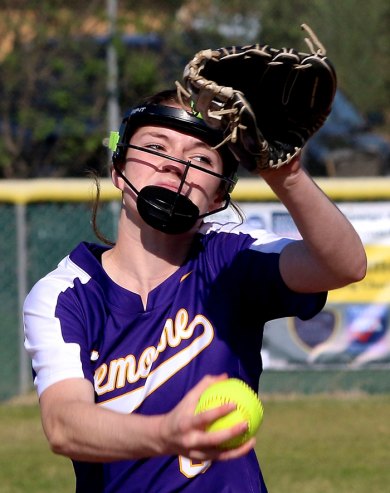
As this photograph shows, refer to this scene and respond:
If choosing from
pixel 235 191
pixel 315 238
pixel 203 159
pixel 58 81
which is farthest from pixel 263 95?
pixel 58 81

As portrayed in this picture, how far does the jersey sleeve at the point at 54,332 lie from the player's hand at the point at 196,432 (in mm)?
540

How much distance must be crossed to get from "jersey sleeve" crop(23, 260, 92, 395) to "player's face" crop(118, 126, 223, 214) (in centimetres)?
34

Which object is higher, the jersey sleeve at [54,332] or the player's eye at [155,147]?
the player's eye at [155,147]

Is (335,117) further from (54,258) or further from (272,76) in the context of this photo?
(272,76)

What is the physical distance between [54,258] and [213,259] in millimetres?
5612

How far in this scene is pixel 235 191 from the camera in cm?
818

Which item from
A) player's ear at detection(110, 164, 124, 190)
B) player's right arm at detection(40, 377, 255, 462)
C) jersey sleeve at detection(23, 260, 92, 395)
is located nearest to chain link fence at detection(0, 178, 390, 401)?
player's ear at detection(110, 164, 124, 190)

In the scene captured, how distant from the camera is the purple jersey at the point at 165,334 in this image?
2.71 metres

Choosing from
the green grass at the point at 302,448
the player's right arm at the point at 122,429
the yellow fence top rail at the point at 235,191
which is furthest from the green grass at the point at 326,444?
the player's right arm at the point at 122,429

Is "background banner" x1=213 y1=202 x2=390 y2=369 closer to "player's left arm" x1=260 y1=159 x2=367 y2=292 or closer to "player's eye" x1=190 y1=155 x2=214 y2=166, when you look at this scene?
"player's eye" x1=190 y1=155 x2=214 y2=166

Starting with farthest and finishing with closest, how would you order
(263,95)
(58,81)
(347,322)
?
1. (58,81)
2. (347,322)
3. (263,95)

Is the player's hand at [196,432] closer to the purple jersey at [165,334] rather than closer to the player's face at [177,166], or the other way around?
the purple jersey at [165,334]

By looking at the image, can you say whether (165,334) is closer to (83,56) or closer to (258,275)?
(258,275)

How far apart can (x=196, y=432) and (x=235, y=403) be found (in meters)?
0.17
